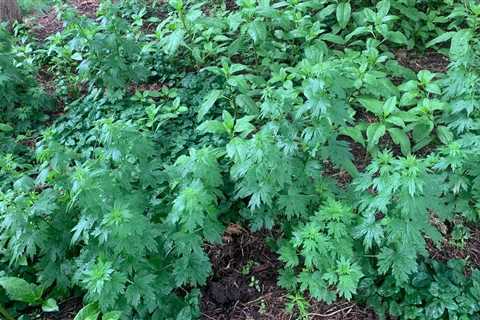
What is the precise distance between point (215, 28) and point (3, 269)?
122 inches

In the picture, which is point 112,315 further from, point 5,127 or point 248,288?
point 5,127

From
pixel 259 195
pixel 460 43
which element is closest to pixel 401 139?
pixel 460 43

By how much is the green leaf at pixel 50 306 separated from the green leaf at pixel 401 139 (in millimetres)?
2945

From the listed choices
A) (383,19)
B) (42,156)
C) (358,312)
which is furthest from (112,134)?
(383,19)

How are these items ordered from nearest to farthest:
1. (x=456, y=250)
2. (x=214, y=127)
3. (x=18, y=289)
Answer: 1. (x=18, y=289)
2. (x=456, y=250)
3. (x=214, y=127)

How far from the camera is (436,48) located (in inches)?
204

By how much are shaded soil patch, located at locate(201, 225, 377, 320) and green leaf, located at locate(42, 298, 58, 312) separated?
3.46 feet

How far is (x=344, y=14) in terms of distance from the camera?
203 inches

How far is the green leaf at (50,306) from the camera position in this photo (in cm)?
350

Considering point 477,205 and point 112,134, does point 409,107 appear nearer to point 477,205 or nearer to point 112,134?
point 477,205

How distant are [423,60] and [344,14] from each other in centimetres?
98

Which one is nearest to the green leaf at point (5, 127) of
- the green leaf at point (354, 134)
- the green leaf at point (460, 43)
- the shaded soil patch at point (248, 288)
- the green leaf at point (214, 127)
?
the green leaf at point (214, 127)

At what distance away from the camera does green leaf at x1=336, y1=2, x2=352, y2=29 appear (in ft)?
16.9

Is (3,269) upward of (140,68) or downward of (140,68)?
downward
